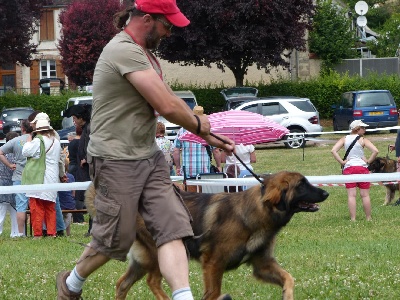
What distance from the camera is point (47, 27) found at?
2564 inches

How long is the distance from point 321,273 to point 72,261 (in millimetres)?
2927

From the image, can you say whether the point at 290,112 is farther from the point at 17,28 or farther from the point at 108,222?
the point at 108,222

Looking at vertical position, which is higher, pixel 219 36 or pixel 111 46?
pixel 219 36

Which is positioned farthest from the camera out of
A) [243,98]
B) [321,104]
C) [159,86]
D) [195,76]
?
[195,76]

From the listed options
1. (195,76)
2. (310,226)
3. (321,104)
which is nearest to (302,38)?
(321,104)

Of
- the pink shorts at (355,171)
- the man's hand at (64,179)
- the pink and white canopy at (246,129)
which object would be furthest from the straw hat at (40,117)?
the pink shorts at (355,171)

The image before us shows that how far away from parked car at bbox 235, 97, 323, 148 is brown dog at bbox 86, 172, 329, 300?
24223 mm

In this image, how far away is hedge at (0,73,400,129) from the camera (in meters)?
41.2

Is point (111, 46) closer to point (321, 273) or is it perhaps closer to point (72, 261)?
point (321, 273)

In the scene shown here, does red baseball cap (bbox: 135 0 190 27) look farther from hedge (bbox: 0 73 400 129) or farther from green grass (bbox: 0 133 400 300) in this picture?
hedge (bbox: 0 73 400 129)

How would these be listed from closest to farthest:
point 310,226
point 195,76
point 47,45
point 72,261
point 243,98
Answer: point 72,261 < point 310,226 < point 243,98 < point 195,76 < point 47,45

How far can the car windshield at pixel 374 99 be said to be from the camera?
34.2 meters

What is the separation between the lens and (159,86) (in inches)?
212

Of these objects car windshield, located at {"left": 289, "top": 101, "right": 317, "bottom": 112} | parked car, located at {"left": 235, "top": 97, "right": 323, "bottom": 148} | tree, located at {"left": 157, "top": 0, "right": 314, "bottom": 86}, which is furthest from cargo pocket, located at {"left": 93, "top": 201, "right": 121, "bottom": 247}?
tree, located at {"left": 157, "top": 0, "right": 314, "bottom": 86}
